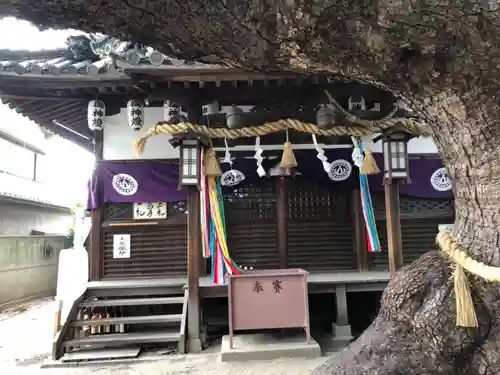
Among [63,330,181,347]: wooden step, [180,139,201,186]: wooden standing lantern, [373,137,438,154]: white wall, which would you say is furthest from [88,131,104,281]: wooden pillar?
[373,137,438,154]: white wall

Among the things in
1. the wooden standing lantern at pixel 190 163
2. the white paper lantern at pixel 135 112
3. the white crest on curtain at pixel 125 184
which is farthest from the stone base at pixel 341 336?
the white paper lantern at pixel 135 112

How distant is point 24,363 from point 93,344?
1.22 metres

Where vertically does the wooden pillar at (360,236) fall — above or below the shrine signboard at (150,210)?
below

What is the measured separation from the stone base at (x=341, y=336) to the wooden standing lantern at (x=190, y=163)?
3590 mm

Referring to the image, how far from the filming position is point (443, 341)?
209 cm

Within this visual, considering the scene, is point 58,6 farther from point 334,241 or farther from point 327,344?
point 334,241

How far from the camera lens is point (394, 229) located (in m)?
6.53

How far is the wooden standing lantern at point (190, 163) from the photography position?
6605 millimetres

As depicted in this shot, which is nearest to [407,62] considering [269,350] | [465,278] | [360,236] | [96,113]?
[465,278]

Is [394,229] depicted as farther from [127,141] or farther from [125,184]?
[127,141]

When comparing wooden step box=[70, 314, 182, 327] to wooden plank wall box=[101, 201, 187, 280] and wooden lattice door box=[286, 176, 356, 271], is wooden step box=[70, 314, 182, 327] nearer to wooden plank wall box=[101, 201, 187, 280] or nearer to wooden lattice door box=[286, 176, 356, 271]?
wooden plank wall box=[101, 201, 187, 280]

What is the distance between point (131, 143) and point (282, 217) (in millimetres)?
3535

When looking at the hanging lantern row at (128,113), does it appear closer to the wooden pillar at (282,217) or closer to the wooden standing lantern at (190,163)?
the wooden standing lantern at (190,163)

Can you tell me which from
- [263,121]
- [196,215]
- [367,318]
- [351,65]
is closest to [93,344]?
[196,215]
